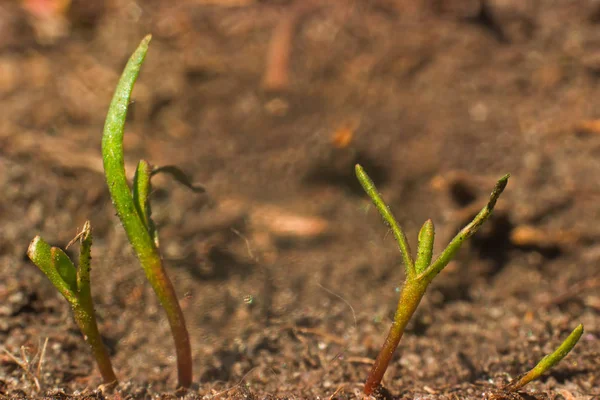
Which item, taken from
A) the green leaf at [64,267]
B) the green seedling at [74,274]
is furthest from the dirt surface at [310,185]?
the green leaf at [64,267]

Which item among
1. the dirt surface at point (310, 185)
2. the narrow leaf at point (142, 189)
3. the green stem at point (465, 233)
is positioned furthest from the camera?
the dirt surface at point (310, 185)

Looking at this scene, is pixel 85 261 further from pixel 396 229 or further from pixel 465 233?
pixel 465 233

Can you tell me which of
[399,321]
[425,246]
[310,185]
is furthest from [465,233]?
[310,185]

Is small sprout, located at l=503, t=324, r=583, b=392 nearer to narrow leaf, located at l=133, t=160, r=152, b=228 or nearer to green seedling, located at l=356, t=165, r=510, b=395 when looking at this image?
green seedling, located at l=356, t=165, r=510, b=395

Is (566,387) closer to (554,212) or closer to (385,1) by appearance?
(554,212)

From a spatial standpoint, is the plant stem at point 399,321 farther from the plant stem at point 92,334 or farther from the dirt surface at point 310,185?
the plant stem at point 92,334
